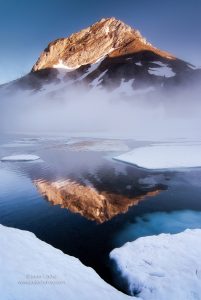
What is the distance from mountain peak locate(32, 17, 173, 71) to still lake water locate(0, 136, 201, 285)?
399 feet

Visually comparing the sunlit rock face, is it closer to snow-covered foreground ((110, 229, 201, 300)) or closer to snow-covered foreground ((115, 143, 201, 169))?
snow-covered foreground ((110, 229, 201, 300))

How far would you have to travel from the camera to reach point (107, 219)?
40.3 ft

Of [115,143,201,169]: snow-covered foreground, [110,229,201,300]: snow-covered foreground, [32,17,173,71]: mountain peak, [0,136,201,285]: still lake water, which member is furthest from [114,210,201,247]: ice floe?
[32,17,173,71]: mountain peak

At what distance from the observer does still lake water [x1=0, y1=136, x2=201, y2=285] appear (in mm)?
10281

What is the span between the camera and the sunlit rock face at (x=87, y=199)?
43.1ft

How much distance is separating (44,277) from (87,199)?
842cm

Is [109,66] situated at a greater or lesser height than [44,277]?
greater

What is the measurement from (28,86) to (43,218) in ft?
446

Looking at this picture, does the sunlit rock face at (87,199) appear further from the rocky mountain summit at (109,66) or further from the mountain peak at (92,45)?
the mountain peak at (92,45)

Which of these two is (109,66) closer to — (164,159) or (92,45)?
(92,45)

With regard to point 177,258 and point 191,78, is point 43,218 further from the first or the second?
point 191,78

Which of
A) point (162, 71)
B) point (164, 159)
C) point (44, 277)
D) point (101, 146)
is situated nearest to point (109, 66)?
point (162, 71)

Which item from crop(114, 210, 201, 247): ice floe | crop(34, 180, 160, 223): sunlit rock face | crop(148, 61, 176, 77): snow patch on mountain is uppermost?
crop(148, 61, 176, 77): snow patch on mountain

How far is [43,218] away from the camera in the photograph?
1245 centimetres
